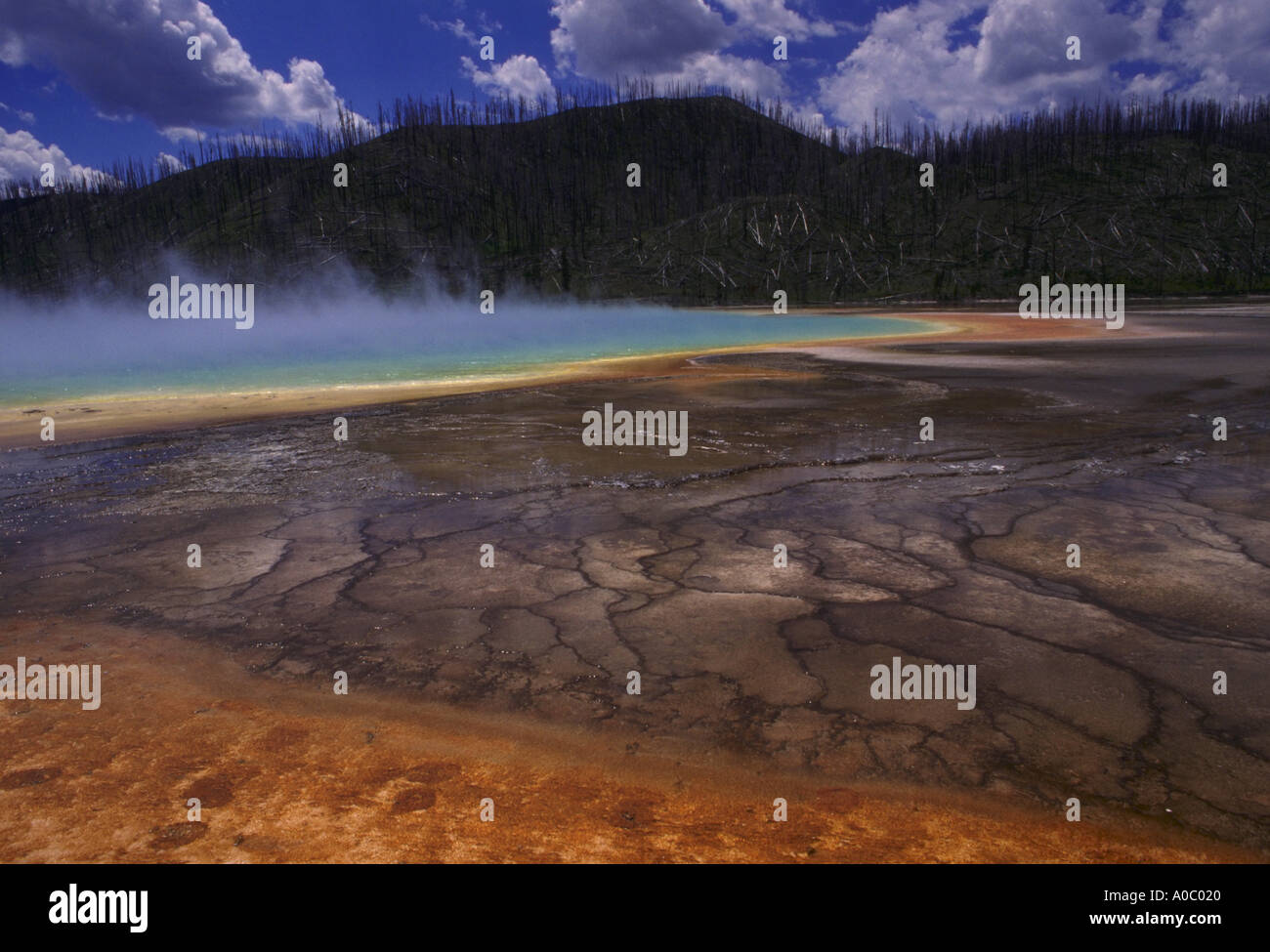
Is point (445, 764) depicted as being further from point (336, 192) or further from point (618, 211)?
point (336, 192)

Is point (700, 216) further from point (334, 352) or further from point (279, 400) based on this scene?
point (279, 400)

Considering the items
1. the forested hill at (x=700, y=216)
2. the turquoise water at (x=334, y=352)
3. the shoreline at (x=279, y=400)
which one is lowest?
the shoreline at (x=279, y=400)

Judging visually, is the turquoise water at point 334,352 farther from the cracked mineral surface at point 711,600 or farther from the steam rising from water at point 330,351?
the cracked mineral surface at point 711,600

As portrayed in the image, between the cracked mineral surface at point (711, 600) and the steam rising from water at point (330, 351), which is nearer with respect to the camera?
the cracked mineral surface at point (711, 600)

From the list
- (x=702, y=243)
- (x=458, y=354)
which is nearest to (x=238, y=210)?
(x=702, y=243)

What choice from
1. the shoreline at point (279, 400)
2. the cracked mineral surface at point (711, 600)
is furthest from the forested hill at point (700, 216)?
the cracked mineral surface at point (711, 600)

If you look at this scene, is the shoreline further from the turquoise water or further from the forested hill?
the forested hill

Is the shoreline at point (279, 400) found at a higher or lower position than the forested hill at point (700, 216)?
lower

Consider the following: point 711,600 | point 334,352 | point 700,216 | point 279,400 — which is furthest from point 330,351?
point 700,216
